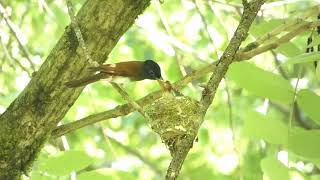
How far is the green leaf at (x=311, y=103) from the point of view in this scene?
1824mm

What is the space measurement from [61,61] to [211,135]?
11.3ft

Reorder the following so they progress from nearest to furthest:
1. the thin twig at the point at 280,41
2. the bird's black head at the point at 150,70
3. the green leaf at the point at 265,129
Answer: the green leaf at the point at 265,129, the thin twig at the point at 280,41, the bird's black head at the point at 150,70

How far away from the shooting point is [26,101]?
94.0 inches

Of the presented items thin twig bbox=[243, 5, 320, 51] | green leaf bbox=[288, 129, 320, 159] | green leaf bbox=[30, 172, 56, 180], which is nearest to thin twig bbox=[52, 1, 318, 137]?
thin twig bbox=[243, 5, 320, 51]

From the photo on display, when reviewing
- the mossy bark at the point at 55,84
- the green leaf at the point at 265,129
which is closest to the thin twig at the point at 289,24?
the green leaf at the point at 265,129

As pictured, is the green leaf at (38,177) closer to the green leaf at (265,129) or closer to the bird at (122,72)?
the bird at (122,72)

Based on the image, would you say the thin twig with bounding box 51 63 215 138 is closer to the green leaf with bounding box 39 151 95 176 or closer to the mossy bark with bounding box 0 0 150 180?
the mossy bark with bounding box 0 0 150 180

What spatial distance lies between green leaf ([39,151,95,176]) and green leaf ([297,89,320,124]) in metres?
0.68

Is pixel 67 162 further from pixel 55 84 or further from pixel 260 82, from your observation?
pixel 260 82

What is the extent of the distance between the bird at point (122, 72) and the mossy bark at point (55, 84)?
2.2 inches

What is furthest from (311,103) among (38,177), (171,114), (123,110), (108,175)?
(38,177)

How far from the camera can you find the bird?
2.26 metres

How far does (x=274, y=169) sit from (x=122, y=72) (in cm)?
106

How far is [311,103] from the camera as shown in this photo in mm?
1836
